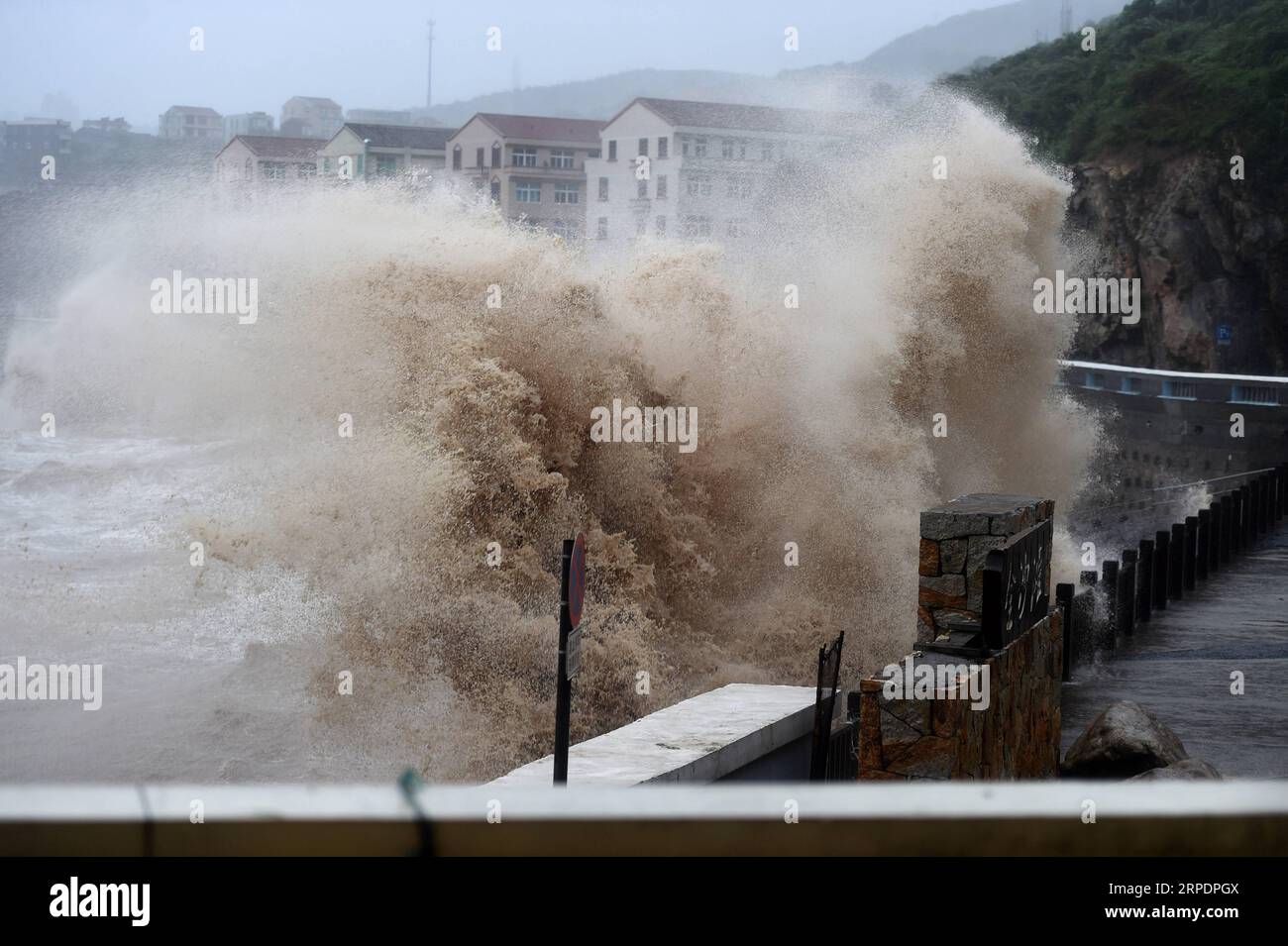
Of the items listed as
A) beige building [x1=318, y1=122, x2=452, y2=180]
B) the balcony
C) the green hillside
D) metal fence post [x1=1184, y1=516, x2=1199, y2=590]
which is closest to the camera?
metal fence post [x1=1184, y1=516, x2=1199, y2=590]

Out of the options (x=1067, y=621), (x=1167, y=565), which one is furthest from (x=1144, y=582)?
(x=1067, y=621)

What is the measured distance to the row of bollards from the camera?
1293 cm

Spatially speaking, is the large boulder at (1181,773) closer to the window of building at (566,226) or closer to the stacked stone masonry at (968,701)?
the stacked stone masonry at (968,701)

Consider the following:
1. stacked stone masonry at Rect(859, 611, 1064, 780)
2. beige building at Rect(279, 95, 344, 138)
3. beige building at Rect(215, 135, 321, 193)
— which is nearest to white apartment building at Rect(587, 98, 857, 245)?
beige building at Rect(215, 135, 321, 193)

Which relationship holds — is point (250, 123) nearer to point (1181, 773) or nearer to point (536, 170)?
point (536, 170)

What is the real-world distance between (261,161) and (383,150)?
725 inches

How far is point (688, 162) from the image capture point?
5556cm

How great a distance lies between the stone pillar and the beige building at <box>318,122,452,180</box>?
3940 cm

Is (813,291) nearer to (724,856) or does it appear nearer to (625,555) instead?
(625,555)

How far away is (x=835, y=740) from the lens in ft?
24.2

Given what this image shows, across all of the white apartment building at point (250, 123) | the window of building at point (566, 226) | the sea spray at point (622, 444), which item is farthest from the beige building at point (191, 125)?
the sea spray at point (622, 444)

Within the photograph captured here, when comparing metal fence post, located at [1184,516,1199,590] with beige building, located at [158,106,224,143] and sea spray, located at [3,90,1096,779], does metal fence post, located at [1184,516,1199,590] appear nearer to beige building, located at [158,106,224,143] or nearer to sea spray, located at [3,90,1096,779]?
sea spray, located at [3,90,1096,779]
